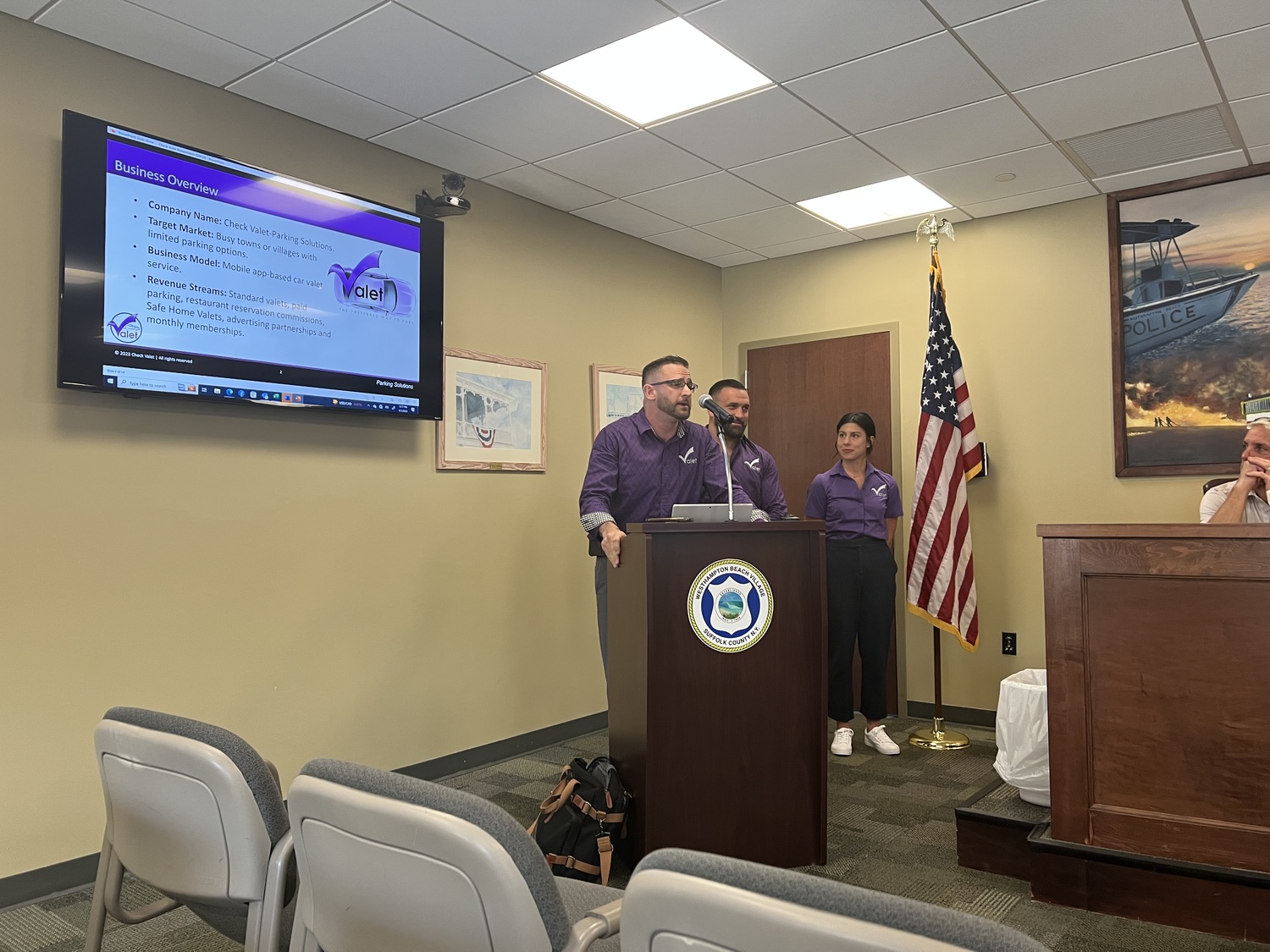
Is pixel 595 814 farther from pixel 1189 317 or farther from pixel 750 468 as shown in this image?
pixel 1189 317

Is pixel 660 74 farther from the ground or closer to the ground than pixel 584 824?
farther from the ground

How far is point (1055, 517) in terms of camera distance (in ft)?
15.8

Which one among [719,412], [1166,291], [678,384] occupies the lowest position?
[719,412]

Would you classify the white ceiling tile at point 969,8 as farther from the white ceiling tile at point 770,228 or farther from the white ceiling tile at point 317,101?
the white ceiling tile at point 317,101

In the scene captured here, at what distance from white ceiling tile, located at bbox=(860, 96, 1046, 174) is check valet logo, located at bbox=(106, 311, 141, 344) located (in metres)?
2.93

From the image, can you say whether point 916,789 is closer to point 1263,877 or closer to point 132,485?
point 1263,877

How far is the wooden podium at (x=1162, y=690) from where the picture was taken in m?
2.42

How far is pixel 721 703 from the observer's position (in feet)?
9.18

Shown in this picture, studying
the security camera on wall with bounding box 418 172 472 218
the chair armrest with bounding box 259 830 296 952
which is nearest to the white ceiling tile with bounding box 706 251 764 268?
the security camera on wall with bounding box 418 172 472 218

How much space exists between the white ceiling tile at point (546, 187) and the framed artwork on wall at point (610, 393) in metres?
0.86

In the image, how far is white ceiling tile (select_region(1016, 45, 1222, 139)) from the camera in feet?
10.9

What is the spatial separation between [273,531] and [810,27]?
264 centimetres

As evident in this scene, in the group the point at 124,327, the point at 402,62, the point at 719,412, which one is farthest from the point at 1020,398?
the point at 124,327

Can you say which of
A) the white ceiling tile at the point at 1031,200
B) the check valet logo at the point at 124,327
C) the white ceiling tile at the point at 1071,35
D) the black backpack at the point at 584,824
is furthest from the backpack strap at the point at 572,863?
the white ceiling tile at the point at 1031,200
